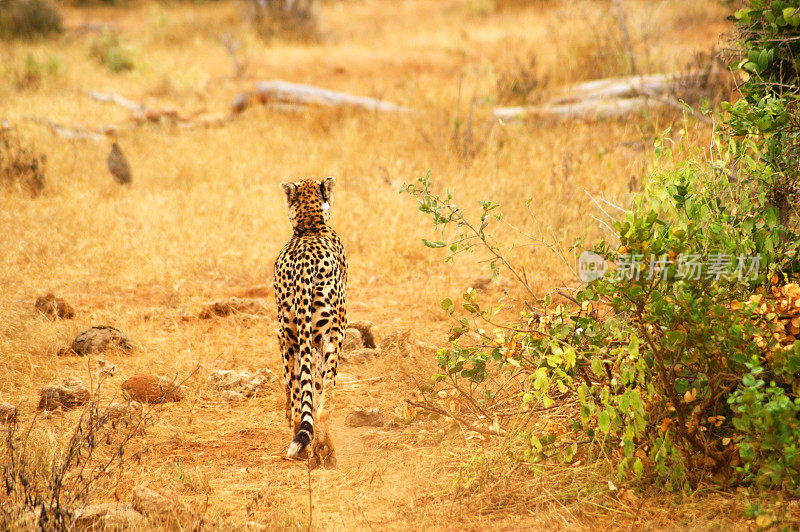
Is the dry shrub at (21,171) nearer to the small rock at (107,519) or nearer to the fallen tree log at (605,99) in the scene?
the fallen tree log at (605,99)

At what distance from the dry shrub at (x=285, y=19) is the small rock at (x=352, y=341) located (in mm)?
12679

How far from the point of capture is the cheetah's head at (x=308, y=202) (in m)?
4.75

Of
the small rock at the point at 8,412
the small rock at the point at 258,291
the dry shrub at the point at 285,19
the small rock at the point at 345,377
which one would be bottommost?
the small rock at the point at 345,377

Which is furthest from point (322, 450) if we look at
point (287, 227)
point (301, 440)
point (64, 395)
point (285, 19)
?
point (285, 19)

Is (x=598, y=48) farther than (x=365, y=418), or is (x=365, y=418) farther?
(x=598, y=48)

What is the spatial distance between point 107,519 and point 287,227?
463 centimetres

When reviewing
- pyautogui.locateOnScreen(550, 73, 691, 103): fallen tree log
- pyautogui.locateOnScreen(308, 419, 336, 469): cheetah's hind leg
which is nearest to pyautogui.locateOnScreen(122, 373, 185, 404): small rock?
pyautogui.locateOnScreen(308, 419, 336, 469): cheetah's hind leg

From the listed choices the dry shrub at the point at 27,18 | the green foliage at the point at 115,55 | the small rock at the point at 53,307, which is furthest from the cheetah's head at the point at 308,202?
the dry shrub at the point at 27,18

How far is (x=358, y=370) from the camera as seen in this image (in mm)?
5129

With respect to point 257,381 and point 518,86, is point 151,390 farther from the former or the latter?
point 518,86

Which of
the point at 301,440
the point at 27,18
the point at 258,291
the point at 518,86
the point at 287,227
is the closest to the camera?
the point at 301,440

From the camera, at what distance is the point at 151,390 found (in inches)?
184

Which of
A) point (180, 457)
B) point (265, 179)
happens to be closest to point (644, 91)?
point (265, 179)

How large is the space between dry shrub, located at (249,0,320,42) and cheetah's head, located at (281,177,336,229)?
12699mm
